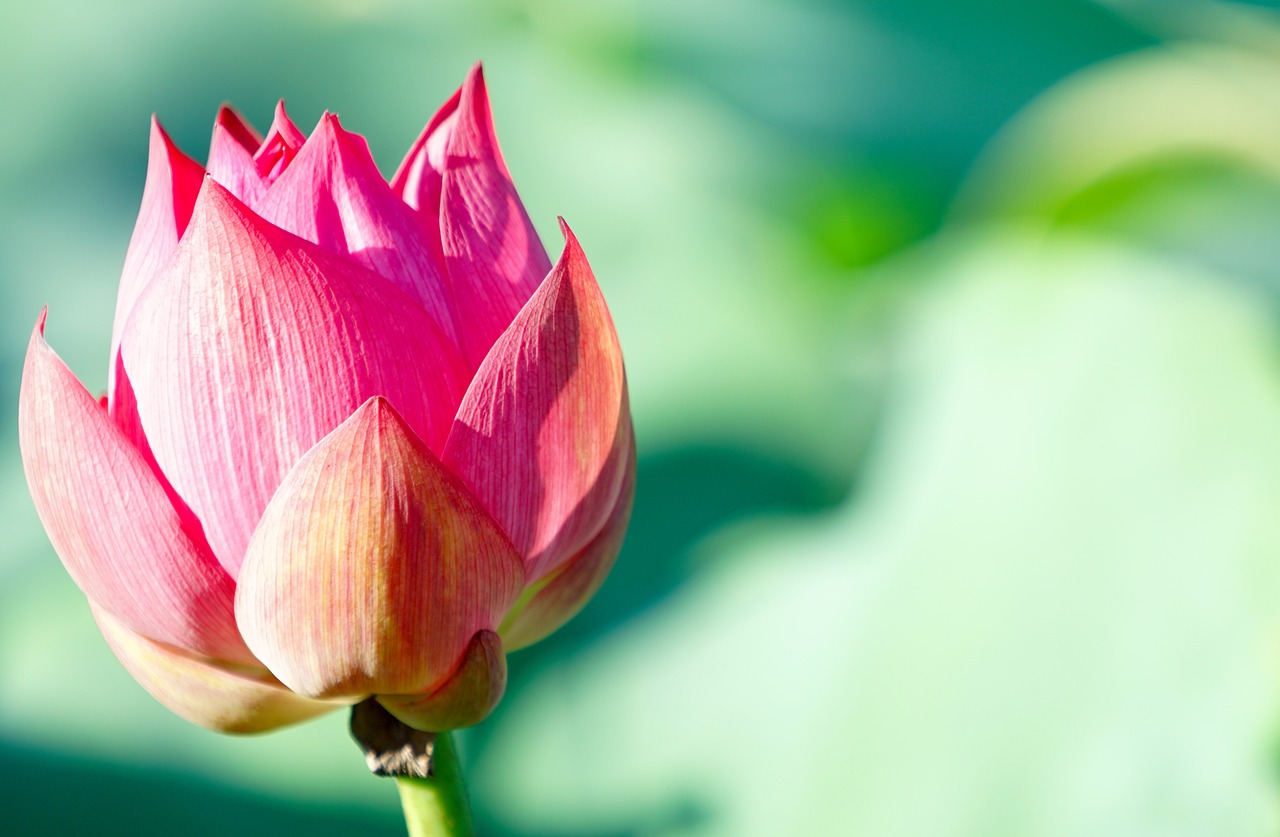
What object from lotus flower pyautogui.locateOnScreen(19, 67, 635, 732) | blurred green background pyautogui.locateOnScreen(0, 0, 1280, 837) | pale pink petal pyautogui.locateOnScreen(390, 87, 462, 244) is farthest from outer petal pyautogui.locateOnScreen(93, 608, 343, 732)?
blurred green background pyautogui.locateOnScreen(0, 0, 1280, 837)

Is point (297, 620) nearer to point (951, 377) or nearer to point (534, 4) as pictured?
point (951, 377)

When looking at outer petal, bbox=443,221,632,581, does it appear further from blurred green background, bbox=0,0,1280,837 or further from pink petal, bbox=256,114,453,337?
blurred green background, bbox=0,0,1280,837

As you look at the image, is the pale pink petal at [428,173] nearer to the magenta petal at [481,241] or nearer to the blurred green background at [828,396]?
the magenta petal at [481,241]

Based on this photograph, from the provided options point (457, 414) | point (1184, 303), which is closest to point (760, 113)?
point (1184, 303)

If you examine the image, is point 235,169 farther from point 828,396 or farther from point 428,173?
point 828,396

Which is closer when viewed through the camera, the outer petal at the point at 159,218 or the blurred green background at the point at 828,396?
the outer petal at the point at 159,218

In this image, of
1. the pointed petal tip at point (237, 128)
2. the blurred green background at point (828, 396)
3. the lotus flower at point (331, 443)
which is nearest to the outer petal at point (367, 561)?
the lotus flower at point (331, 443)

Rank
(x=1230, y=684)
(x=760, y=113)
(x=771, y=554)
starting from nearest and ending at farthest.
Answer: (x=1230, y=684) → (x=771, y=554) → (x=760, y=113)
